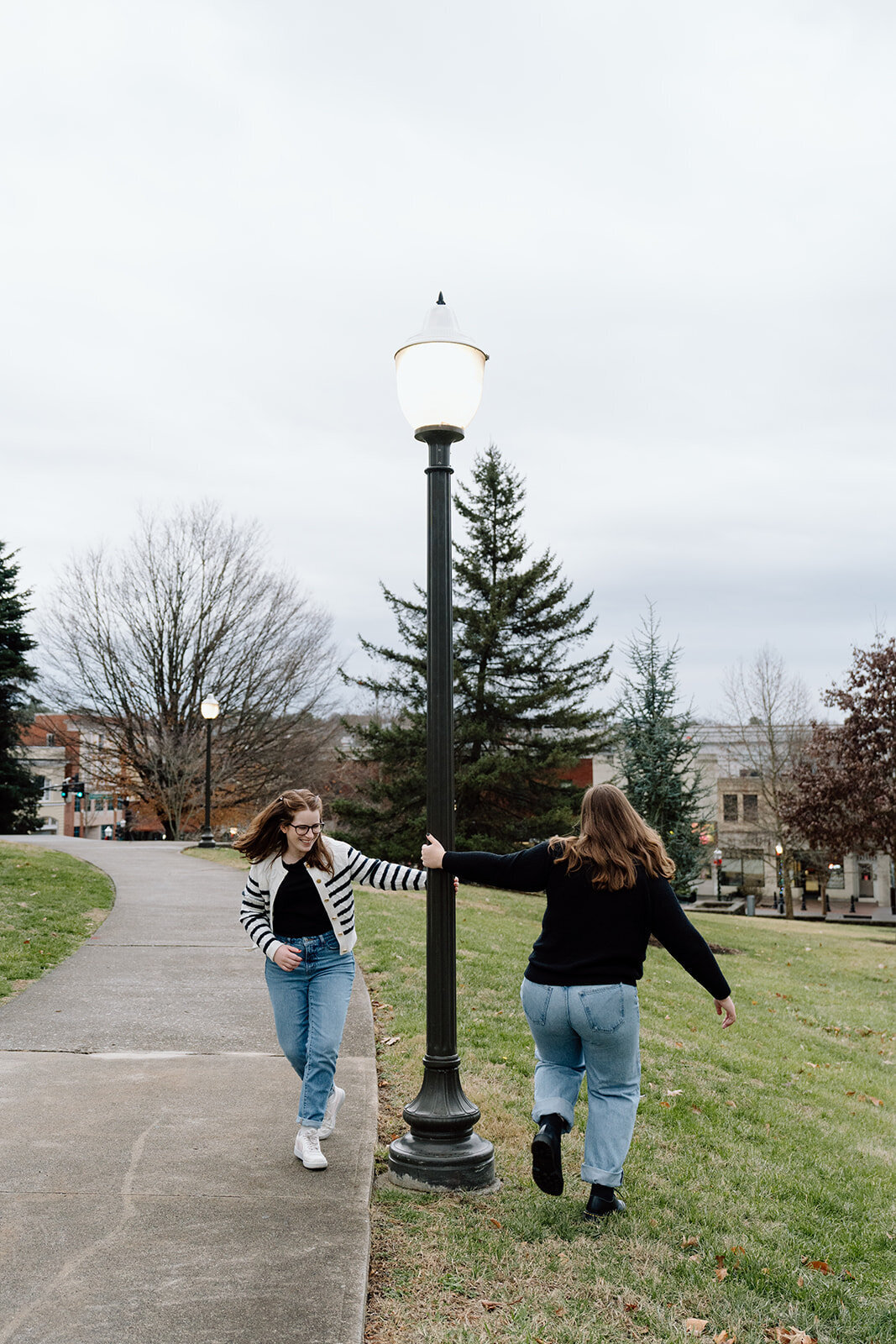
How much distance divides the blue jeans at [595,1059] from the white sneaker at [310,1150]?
979mm

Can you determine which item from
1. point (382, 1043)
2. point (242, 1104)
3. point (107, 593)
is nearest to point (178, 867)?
point (382, 1043)

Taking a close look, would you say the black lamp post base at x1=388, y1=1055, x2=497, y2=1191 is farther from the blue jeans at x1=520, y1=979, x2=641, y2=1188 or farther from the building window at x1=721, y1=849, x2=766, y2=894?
the building window at x1=721, y1=849, x2=766, y2=894

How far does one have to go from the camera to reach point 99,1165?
4.26m

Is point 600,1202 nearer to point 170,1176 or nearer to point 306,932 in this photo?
point 306,932

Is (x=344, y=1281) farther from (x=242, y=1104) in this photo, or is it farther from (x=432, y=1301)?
(x=242, y=1104)

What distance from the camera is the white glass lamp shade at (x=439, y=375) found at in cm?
497

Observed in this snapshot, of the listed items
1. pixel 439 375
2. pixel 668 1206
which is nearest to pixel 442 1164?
pixel 668 1206

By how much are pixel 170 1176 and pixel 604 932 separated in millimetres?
2064

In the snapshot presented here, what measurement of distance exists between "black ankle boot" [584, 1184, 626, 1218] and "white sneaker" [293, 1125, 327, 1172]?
1128 millimetres

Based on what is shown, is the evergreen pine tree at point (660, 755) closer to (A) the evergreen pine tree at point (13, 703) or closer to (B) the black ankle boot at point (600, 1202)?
(B) the black ankle boot at point (600, 1202)

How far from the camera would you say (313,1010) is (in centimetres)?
442

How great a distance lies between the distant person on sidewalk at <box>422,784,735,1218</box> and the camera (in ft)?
13.3

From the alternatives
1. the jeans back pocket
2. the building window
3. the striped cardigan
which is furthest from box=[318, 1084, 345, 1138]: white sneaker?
the building window

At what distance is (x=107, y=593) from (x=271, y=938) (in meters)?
34.4
